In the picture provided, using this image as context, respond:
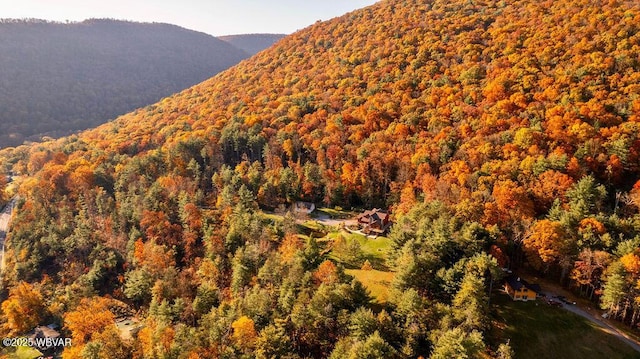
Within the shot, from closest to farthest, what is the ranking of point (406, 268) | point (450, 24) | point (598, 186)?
point (406, 268)
point (598, 186)
point (450, 24)

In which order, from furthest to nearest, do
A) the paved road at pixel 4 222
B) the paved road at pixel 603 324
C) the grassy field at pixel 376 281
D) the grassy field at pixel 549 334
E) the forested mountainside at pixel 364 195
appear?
the paved road at pixel 4 222
the grassy field at pixel 376 281
the forested mountainside at pixel 364 195
the paved road at pixel 603 324
the grassy field at pixel 549 334

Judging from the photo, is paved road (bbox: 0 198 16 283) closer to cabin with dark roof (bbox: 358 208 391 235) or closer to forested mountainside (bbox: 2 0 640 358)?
forested mountainside (bbox: 2 0 640 358)

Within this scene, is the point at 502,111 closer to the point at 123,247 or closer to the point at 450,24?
the point at 450,24

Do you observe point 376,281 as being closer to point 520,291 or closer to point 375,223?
point 375,223

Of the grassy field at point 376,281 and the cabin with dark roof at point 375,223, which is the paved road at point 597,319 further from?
the cabin with dark roof at point 375,223

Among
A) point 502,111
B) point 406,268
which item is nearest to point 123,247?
point 406,268

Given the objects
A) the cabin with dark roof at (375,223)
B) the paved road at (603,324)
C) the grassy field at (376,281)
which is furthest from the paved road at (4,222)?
the paved road at (603,324)
